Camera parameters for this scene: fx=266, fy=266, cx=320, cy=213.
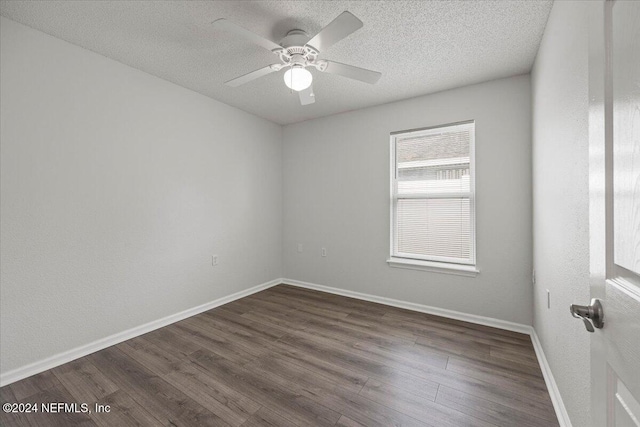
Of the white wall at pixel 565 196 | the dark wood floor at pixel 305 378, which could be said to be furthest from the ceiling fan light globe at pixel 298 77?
the dark wood floor at pixel 305 378

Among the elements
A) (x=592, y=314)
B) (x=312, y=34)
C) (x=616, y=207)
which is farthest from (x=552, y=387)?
(x=312, y=34)

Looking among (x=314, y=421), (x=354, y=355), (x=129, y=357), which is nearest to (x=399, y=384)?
(x=354, y=355)

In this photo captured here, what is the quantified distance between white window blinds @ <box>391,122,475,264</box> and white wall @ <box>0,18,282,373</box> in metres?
2.14

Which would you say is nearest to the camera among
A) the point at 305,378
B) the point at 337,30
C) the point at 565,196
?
the point at 565,196

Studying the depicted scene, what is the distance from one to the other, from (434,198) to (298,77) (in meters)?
2.07

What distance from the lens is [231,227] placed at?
3.46 m

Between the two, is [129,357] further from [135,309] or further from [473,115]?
[473,115]

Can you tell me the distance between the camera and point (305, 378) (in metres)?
1.87

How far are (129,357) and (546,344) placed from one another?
3162mm

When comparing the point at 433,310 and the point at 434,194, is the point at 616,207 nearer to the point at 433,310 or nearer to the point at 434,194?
the point at 434,194

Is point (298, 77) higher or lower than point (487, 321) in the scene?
higher

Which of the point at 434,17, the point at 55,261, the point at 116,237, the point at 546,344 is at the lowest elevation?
the point at 546,344

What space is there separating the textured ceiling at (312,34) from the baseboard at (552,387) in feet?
7.86

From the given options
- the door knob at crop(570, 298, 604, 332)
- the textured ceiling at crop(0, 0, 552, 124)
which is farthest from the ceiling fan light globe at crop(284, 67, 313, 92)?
the door knob at crop(570, 298, 604, 332)
